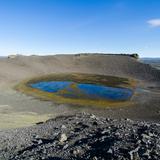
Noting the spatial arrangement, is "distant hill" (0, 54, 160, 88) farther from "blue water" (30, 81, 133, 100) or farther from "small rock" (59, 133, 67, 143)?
"small rock" (59, 133, 67, 143)

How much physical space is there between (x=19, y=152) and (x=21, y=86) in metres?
41.9

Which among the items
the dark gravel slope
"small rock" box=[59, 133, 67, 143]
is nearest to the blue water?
the dark gravel slope

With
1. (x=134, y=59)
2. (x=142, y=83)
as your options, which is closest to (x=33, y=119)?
(x=142, y=83)

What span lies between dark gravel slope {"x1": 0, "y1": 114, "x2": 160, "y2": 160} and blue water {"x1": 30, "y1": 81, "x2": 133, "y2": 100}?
2855 centimetres

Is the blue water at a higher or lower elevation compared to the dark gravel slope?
lower

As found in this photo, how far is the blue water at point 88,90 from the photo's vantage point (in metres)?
50.0

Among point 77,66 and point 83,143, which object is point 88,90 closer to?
point 77,66

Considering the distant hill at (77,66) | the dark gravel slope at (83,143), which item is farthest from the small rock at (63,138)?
the distant hill at (77,66)

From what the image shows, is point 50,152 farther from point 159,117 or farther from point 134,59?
point 134,59

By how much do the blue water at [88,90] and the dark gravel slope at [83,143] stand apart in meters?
28.5

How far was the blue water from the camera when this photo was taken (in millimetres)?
49969

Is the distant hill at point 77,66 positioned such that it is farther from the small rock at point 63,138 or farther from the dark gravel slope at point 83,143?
the small rock at point 63,138

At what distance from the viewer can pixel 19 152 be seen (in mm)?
17000

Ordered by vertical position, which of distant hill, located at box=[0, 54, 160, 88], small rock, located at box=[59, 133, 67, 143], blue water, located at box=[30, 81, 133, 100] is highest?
distant hill, located at box=[0, 54, 160, 88]
